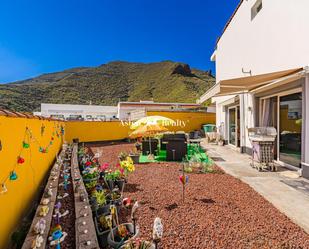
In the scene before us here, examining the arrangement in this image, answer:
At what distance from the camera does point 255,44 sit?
10008 mm

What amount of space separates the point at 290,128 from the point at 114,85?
72.5 meters

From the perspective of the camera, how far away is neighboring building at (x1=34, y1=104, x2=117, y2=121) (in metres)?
34.8

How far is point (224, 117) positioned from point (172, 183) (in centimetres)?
1079

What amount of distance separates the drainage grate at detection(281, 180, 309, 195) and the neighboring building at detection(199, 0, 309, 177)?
60cm

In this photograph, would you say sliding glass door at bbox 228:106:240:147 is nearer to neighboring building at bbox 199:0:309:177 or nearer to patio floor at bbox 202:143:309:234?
neighboring building at bbox 199:0:309:177

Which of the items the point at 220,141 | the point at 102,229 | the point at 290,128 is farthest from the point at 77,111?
the point at 102,229

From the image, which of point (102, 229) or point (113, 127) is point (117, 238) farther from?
point (113, 127)

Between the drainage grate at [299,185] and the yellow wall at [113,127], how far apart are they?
15722mm

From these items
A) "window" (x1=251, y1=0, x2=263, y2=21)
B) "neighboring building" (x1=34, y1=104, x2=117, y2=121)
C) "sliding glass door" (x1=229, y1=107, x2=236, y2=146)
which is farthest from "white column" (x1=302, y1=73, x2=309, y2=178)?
"neighboring building" (x1=34, y1=104, x2=117, y2=121)

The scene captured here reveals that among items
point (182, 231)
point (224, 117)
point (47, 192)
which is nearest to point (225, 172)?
point (182, 231)

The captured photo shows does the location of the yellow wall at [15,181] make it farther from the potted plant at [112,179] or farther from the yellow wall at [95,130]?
the yellow wall at [95,130]

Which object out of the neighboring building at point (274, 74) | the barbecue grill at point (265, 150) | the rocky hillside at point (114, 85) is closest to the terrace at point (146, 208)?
the barbecue grill at point (265, 150)

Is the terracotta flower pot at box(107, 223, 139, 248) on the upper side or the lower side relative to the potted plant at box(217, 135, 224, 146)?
lower

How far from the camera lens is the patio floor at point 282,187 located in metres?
4.45
